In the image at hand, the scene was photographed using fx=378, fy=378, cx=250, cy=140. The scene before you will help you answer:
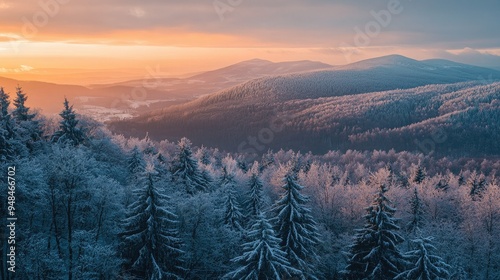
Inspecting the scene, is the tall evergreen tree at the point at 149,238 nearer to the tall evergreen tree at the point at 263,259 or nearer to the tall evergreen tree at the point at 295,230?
the tall evergreen tree at the point at 263,259

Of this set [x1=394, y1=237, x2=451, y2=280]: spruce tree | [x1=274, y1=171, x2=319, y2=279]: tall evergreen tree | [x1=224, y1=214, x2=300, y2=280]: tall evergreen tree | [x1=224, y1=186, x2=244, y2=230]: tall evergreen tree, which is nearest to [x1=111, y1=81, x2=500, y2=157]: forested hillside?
[x1=224, y1=186, x2=244, y2=230]: tall evergreen tree

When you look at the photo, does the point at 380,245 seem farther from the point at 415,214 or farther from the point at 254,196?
the point at 415,214

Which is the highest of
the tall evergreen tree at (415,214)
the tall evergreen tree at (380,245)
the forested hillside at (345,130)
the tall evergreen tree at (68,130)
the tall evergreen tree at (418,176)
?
the tall evergreen tree at (68,130)

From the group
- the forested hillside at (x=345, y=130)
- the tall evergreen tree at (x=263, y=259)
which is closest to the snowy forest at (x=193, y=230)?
the tall evergreen tree at (x=263, y=259)

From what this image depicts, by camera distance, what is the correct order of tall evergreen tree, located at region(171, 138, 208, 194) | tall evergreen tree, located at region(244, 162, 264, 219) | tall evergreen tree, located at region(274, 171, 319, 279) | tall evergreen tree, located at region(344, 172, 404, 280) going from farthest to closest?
tall evergreen tree, located at region(171, 138, 208, 194) → tall evergreen tree, located at region(244, 162, 264, 219) → tall evergreen tree, located at region(274, 171, 319, 279) → tall evergreen tree, located at region(344, 172, 404, 280)

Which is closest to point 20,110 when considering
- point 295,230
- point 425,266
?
point 295,230

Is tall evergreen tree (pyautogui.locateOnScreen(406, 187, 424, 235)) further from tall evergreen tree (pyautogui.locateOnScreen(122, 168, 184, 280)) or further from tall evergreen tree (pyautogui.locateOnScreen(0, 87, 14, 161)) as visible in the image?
tall evergreen tree (pyautogui.locateOnScreen(0, 87, 14, 161))

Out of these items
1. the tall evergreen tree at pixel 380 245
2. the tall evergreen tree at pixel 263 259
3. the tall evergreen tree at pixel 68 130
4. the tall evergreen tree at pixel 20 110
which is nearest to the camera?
the tall evergreen tree at pixel 263 259
